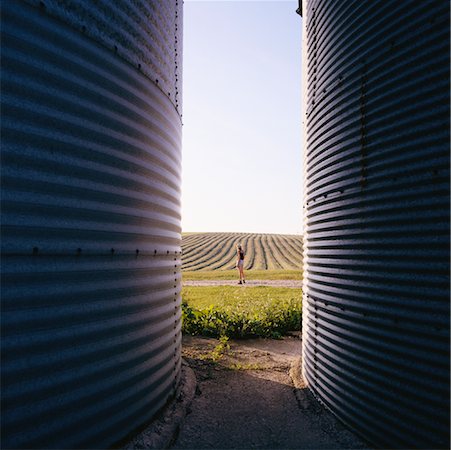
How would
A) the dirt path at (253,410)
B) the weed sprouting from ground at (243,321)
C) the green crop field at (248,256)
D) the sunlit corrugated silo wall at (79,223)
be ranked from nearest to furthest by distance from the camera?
the sunlit corrugated silo wall at (79,223), the dirt path at (253,410), the weed sprouting from ground at (243,321), the green crop field at (248,256)

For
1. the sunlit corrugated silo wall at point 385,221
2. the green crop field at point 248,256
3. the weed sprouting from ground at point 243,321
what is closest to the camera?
the sunlit corrugated silo wall at point 385,221

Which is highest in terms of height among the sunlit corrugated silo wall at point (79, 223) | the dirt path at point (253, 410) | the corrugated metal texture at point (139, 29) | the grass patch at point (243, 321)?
the corrugated metal texture at point (139, 29)

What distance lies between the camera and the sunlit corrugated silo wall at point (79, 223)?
87.4 inches

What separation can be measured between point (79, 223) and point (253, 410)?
292 cm

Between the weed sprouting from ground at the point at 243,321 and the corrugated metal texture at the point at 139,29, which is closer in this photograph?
the corrugated metal texture at the point at 139,29

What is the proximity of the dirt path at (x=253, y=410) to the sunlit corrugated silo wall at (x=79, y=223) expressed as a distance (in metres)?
0.63

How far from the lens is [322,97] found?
4285 millimetres

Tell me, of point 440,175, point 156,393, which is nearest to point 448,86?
point 440,175

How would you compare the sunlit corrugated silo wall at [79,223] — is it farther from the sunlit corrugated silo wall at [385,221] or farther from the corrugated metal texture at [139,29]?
the sunlit corrugated silo wall at [385,221]

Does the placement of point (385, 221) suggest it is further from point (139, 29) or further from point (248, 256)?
point (248, 256)

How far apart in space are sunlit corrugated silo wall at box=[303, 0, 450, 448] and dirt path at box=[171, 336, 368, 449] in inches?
10.6

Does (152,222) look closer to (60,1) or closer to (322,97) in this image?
(60,1)

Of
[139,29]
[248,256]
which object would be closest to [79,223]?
[139,29]

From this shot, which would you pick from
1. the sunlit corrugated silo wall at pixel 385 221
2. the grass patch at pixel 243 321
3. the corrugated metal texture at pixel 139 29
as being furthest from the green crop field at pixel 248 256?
Result: the sunlit corrugated silo wall at pixel 385 221
